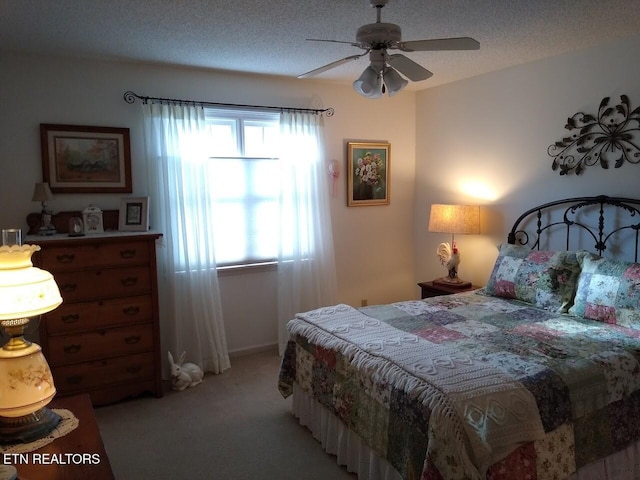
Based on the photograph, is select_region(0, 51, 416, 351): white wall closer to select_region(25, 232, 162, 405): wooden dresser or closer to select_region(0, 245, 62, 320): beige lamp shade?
select_region(25, 232, 162, 405): wooden dresser

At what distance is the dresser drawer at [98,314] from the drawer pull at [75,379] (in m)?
0.32

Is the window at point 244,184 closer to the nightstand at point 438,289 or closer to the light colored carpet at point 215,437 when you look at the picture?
the light colored carpet at point 215,437

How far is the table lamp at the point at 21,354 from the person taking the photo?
5.06ft

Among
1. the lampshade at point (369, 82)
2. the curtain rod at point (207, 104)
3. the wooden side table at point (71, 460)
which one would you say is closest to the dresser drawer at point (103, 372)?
the wooden side table at point (71, 460)

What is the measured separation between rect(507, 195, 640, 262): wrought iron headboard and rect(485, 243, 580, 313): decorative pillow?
→ 34 centimetres

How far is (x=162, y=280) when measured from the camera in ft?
12.4

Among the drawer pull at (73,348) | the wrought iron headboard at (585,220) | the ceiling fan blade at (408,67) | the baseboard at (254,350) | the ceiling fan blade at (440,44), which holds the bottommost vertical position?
the baseboard at (254,350)

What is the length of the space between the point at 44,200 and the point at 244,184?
5.11 feet

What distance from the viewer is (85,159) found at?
3504 millimetres

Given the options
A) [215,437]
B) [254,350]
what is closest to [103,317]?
[215,437]

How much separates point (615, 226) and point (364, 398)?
2.24 metres

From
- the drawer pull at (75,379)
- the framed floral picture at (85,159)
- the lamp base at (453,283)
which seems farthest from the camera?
the lamp base at (453,283)

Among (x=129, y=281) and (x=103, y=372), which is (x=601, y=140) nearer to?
(x=129, y=281)

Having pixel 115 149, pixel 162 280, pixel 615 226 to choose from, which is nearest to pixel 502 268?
pixel 615 226
